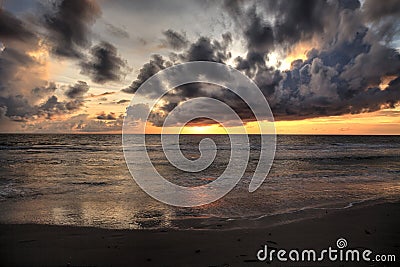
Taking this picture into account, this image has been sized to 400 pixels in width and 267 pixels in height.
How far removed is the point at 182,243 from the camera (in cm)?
646

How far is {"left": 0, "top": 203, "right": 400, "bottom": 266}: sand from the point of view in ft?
18.0

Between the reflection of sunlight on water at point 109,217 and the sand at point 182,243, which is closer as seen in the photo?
the sand at point 182,243

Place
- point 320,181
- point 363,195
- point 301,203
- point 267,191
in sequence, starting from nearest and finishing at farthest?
point 301,203, point 363,195, point 267,191, point 320,181

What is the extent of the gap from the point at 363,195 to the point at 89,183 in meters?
13.6

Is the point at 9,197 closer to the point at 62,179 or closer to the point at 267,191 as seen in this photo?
the point at 62,179

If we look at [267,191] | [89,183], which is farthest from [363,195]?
[89,183]

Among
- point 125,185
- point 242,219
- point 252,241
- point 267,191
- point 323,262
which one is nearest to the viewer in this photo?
point 323,262

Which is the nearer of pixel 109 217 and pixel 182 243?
pixel 182 243

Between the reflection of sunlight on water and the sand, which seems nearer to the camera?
the sand

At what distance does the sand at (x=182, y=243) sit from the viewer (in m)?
5.48

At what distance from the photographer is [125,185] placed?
14.5 metres

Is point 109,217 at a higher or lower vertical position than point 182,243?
higher

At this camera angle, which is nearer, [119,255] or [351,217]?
[119,255]

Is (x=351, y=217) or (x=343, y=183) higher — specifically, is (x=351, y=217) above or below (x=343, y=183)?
below
